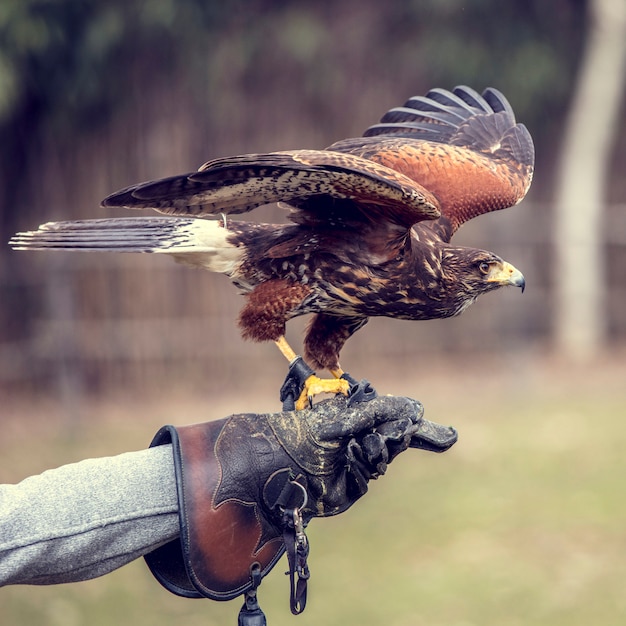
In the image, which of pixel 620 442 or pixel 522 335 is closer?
pixel 620 442

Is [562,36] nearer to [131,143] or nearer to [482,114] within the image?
[131,143]

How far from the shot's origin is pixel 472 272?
3592mm

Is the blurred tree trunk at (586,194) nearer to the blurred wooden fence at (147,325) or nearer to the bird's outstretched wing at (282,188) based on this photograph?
the blurred wooden fence at (147,325)

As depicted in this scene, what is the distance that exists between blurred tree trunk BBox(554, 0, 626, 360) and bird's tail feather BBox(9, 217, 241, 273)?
270 inches

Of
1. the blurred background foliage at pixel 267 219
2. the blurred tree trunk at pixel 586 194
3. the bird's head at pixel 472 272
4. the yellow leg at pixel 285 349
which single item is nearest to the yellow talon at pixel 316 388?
the yellow leg at pixel 285 349

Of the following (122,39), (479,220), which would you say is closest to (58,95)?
(122,39)

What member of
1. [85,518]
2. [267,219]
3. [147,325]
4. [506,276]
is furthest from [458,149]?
[147,325]

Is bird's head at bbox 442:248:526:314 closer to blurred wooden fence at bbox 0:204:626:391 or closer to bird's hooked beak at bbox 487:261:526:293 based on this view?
bird's hooked beak at bbox 487:261:526:293

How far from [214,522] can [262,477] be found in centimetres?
20

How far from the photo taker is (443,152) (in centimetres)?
398

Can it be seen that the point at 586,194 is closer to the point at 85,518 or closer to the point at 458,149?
the point at 458,149

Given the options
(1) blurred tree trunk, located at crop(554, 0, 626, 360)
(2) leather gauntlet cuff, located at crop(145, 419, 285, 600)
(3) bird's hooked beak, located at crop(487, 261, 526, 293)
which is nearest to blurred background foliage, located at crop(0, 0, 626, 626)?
(1) blurred tree trunk, located at crop(554, 0, 626, 360)

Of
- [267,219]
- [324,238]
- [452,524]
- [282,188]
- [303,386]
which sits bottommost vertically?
[452,524]

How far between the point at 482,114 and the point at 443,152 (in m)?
0.64
